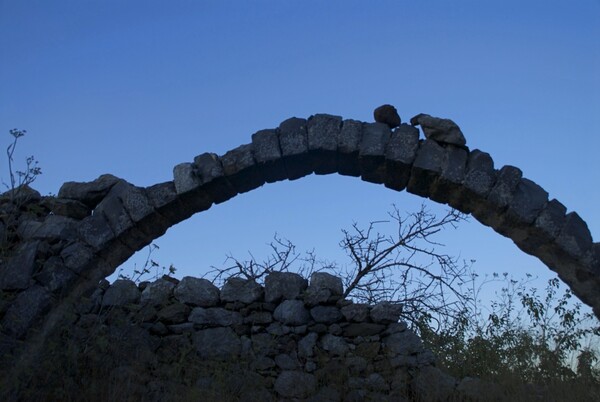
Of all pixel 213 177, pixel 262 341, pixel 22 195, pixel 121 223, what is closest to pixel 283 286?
pixel 262 341

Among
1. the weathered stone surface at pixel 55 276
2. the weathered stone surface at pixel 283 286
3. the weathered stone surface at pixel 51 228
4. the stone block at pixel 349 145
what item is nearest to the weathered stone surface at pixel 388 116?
the stone block at pixel 349 145

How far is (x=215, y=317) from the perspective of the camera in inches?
314

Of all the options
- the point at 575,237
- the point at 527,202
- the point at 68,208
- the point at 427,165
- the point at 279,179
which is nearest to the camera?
the point at 575,237

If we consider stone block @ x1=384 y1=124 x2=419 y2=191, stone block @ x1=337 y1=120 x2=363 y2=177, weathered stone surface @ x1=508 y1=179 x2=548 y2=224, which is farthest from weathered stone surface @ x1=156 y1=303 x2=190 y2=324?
weathered stone surface @ x1=508 y1=179 x2=548 y2=224

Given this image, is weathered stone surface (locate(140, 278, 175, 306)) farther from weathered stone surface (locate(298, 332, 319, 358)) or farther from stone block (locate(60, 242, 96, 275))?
weathered stone surface (locate(298, 332, 319, 358))

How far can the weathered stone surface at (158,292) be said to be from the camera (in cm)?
805

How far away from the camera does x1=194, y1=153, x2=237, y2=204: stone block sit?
710 cm

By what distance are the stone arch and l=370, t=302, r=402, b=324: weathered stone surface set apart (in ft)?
4.68

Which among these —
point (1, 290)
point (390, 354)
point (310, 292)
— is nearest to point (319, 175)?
point (310, 292)

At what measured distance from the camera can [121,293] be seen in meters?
7.99

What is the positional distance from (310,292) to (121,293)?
6.57 feet

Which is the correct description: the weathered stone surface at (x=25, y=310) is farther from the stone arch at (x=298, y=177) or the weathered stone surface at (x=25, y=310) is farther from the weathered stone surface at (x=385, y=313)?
the weathered stone surface at (x=385, y=313)

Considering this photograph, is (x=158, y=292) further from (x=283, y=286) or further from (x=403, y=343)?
(x=403, y=343)

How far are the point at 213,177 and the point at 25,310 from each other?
2.08 m
